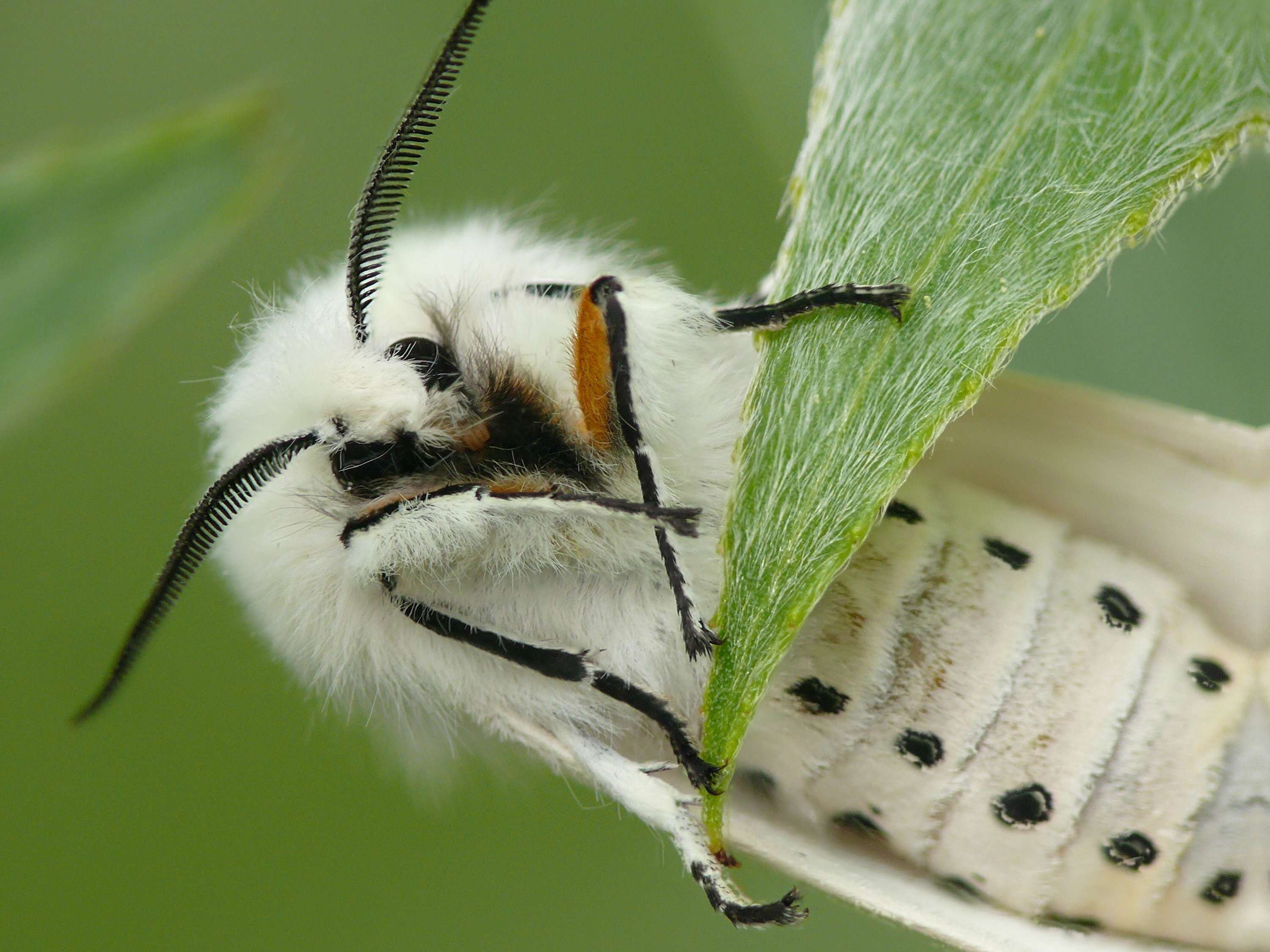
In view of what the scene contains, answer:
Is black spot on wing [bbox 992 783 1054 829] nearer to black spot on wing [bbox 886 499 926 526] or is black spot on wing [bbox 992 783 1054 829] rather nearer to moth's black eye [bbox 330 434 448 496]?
black spot on wing [bbox 886 499 926 526]

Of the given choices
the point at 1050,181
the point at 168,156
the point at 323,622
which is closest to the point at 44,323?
the point at 168,156

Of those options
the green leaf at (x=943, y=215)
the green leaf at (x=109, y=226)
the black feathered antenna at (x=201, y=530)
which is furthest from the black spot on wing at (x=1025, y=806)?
the green leaf at (x=109, y=226)

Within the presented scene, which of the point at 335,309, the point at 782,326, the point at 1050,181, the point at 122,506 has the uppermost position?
the point at 1050,181

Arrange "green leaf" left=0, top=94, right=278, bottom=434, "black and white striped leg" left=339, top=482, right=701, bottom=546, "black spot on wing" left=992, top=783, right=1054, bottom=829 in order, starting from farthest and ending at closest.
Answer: "green leaf" left=0, top=94, right=278, bottom=434, "black spot on wing" left=992, top=783, right=1054, bottom=829, "black and white striped leg" left=339, top=482, right=701, bottom=546

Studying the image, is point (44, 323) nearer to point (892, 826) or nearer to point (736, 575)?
point (736, 575)

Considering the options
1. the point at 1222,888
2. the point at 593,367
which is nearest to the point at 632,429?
the point at 593,367

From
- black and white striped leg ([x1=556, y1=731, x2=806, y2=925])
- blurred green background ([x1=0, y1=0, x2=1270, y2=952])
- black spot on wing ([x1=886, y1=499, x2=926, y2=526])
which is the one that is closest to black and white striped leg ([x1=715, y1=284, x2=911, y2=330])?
black spot on wing ([x1=886, y1=499, x2=926, y2=526])
